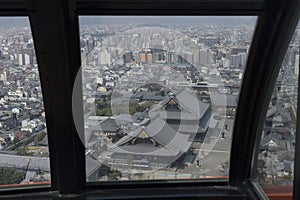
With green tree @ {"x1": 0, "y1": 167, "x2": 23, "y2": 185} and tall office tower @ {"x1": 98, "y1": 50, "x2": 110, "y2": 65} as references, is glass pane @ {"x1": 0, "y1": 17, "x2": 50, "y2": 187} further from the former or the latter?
tall office tower @ {"x1": 98, "y1": 50, "x2": 110, "y2": 65}

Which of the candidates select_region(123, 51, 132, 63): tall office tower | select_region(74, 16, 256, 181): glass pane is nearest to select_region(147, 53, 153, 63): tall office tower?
select_region(74, 16, 256, 181): glass pane

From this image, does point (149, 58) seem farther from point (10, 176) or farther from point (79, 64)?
point (10, 176)

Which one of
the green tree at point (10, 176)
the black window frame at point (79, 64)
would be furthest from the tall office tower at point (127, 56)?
the green tree at point (10, 176)

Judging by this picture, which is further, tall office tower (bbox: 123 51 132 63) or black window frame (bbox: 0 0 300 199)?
tall office tower (bbox: 123 51 132 63)

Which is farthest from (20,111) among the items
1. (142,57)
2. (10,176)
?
(142,57)

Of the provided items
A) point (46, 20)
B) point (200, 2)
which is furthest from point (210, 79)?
point (46, 20)

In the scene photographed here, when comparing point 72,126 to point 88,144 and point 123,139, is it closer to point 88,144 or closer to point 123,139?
point 88,144
